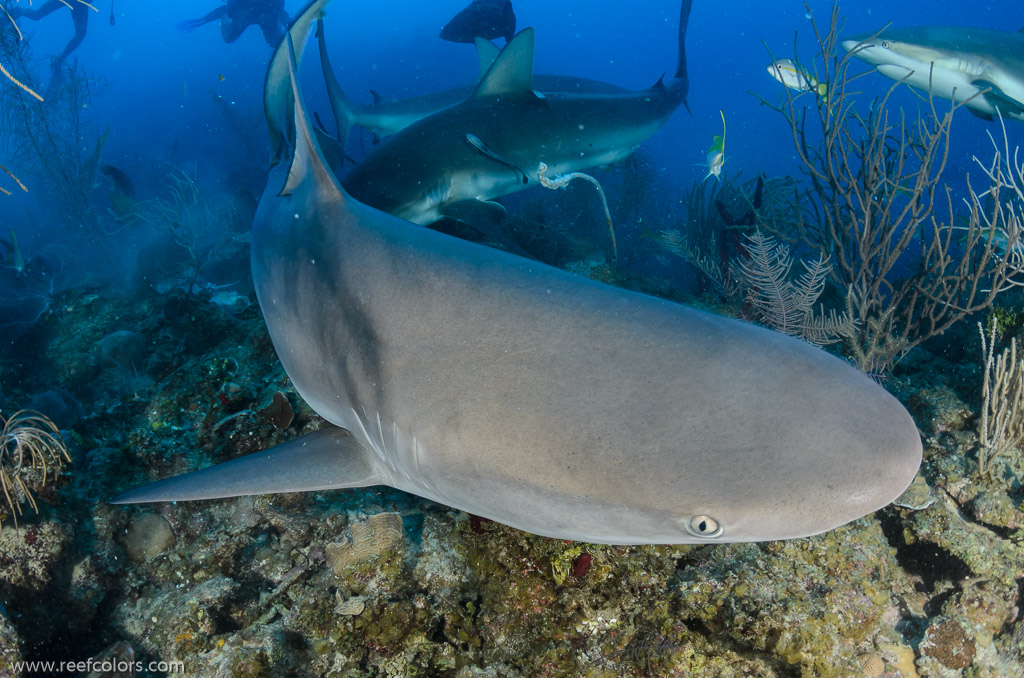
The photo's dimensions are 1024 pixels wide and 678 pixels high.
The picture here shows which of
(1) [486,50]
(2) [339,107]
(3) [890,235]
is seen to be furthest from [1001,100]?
(2) [339,107]

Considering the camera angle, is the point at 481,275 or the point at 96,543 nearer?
the point at 481,275

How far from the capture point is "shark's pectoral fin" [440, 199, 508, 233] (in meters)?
4.90

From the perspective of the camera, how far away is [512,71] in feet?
17.8

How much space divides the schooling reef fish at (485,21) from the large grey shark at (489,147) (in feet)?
33.2

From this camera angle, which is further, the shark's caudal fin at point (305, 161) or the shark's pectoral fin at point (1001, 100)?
the shark's pectoral fin at point (1001, 100)

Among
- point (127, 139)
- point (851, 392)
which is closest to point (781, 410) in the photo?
point (851, 392)

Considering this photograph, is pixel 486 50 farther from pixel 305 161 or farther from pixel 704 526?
pixel 704 526

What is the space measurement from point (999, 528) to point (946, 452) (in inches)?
19.8

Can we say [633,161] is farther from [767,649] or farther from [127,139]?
[127,139]

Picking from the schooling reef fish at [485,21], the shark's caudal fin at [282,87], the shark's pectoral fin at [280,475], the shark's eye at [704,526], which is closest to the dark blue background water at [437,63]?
the schooling reef fish at [485,21]

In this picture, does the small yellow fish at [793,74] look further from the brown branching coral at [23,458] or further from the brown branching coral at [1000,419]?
the brown branching coral at [23,458]

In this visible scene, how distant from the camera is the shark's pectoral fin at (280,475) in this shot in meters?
2.37

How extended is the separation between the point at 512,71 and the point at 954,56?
4.80 meters

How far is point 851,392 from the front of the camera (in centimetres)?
154
